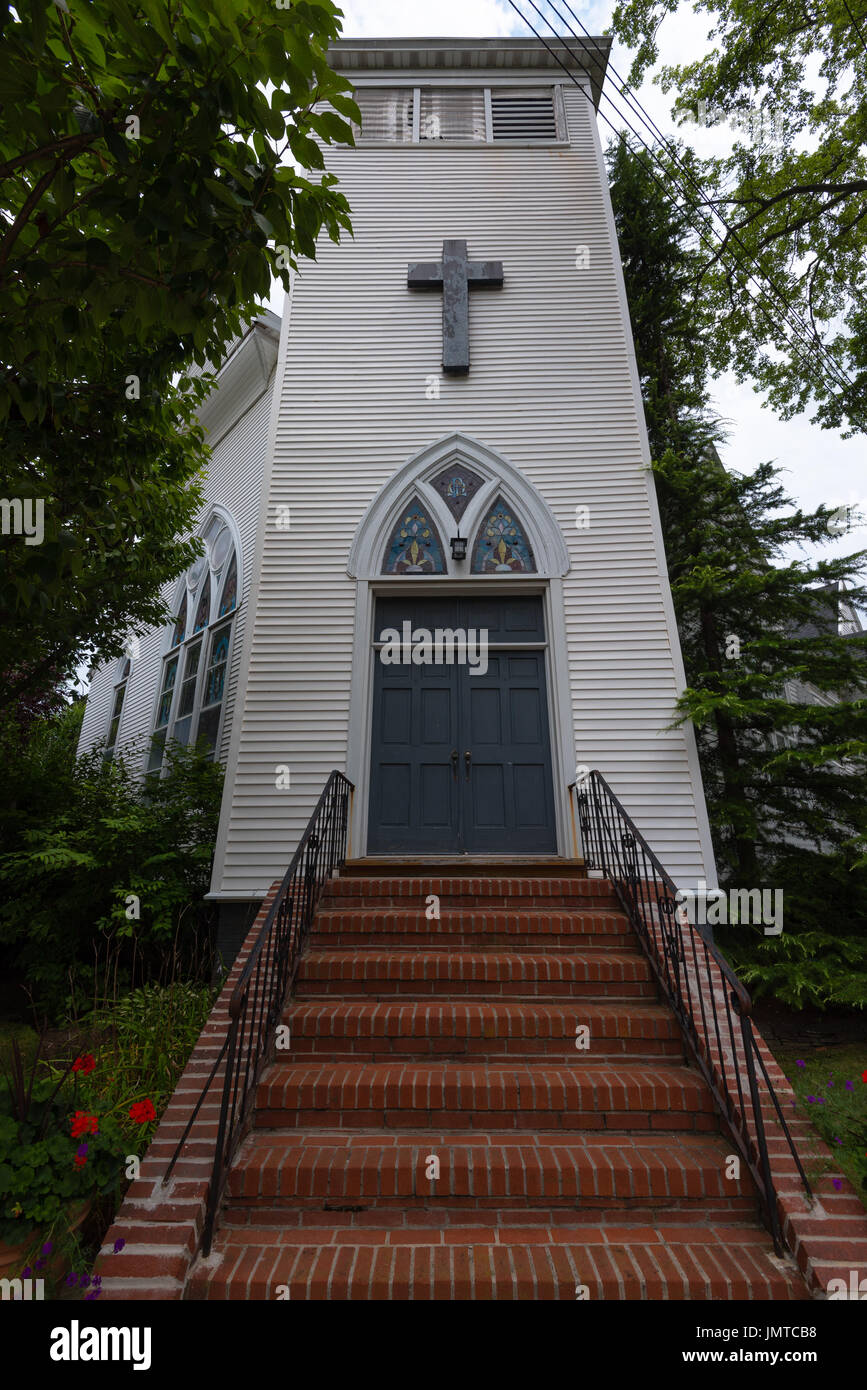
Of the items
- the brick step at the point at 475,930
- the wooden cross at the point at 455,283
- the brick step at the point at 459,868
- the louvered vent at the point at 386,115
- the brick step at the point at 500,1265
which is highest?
the louvered vent at the point at 386,115

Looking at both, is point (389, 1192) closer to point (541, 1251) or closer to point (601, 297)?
point (541, 1251)

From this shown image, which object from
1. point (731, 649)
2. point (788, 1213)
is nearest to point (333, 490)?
point (731, 649)

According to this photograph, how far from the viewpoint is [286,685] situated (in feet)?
20.2

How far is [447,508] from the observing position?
6676 mm

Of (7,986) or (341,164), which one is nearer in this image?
(7,986)

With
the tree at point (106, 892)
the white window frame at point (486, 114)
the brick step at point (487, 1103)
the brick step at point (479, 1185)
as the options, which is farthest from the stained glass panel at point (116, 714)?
the brick step at point (479, 1185)

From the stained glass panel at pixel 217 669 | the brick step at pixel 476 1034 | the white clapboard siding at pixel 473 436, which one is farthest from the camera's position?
the stained glass panel at pixel 217 669

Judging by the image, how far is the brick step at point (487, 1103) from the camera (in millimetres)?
3166

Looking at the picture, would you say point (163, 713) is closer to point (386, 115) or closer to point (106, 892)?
point (106, 892)

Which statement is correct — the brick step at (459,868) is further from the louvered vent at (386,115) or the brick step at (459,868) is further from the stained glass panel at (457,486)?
the louvered vent at (386,115)

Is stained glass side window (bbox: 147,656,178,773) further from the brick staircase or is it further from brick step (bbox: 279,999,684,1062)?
brick step (bbox: 279,999,684,1062)

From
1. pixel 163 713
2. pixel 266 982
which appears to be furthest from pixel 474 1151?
pixel 163 713

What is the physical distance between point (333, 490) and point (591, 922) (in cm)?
493

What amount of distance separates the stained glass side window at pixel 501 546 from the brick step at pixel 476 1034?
13.9ft
